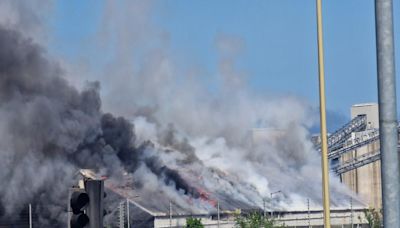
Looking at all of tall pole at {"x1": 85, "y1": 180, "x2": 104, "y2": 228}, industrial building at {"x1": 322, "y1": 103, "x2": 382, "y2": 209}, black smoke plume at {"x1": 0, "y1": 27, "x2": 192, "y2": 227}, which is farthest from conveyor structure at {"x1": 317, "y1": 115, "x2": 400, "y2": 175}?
tall pole at {"x1": 85, "y1": 180, "x2": 104, "y2": 228}

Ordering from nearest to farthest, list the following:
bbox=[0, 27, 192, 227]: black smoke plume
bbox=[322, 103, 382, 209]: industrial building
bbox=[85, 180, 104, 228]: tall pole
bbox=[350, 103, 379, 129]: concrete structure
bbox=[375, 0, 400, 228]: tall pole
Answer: bbox=[375, 0, 400, 228]: tall pole → bbox=[85, 180, 104, 228]: tall pole → bbox=[0, 27, 192, 227]: black smoke plume → bbox=[322, 103, 382, 209]: industrial building → bbox=[350, 103, 379, 129]: concrete structure

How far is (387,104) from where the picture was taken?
7.05 m

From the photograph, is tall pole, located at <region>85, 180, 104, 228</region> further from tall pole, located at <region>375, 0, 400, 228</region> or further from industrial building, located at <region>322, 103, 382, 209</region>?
industrial building, located at <region>322, 103, 382, 209</region>

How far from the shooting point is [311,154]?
144 metres

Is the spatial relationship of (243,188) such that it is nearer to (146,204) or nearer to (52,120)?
(146,204)

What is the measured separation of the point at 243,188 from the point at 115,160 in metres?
29.5

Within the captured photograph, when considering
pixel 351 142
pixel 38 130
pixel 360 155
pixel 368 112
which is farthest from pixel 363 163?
pixel 38 130

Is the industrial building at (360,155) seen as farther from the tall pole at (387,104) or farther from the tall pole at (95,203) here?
the tall pole at (387,104)

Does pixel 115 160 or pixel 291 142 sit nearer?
pixel 115 160

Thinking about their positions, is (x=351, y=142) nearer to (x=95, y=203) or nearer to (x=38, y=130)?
(x=38, y=130)

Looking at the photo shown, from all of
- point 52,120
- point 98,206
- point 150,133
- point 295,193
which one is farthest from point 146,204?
point 98,206

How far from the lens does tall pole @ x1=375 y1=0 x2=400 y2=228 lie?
6.94 m

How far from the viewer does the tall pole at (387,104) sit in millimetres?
6941

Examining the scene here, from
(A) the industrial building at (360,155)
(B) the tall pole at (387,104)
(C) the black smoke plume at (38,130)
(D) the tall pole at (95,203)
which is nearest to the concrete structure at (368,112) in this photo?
(A) the industrial building at (360,155)
